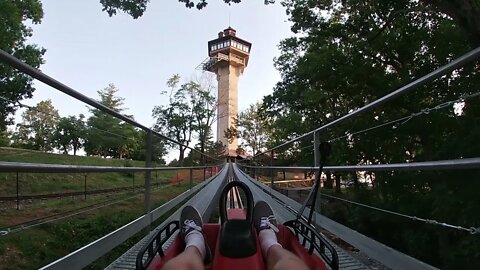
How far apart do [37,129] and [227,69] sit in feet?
205

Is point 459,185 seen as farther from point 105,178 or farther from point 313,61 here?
point 313,61

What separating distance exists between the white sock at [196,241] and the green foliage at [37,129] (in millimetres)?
1001

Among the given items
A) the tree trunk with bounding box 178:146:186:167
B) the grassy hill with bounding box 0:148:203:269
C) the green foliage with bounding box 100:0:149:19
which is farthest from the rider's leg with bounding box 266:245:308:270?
the green foliage with bounding box 100:0:149:19

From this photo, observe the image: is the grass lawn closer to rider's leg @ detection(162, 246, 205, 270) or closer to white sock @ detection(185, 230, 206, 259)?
white sock @ detection(185, 230, 206, 259)

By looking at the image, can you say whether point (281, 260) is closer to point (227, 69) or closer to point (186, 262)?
point (186, 262)

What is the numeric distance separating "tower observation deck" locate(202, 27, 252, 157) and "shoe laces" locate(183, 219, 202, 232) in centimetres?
4402

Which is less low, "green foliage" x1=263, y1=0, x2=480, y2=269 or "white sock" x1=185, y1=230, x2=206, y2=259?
"green foliage" x1=263, y1=0, x2=480, y2=269

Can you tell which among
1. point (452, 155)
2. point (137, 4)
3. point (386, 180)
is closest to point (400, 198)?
point (386, 180)

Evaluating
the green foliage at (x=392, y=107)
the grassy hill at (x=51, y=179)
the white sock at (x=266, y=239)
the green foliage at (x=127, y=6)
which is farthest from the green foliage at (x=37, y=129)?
the green foliage at (x=127, y=6)

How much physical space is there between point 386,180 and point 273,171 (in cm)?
218

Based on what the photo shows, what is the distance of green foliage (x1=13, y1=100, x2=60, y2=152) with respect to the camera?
208 cm

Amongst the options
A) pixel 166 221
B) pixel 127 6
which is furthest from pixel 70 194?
pixel 127 6

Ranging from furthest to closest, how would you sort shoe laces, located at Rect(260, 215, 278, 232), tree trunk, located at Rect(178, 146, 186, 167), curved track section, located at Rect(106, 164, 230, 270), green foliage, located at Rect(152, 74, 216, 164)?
green foliage, located at Rect(152, 74, 216, 164), tree trunk, located at Rect(178, 146, 186, 167), curved track section, located at Rect(106, 164, 230, 270), shoe laces, located at Rect(260, 215, 278, 232)

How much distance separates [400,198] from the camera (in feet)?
20.2
